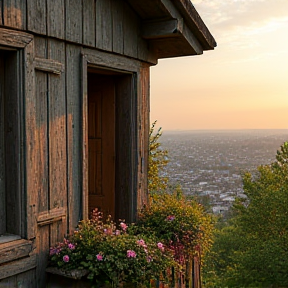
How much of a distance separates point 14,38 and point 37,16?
40 centimetres

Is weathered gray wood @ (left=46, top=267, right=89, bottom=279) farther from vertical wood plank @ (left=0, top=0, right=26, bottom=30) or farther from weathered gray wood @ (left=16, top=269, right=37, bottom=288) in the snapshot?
vertical wood plank @ (left=0, top=0, right=26, bottom=30)

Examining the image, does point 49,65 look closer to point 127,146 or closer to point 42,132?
point 42,132

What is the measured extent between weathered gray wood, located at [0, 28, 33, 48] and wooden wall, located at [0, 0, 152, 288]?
0.05 metres

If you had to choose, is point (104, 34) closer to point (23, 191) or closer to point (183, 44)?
point (183, 44)

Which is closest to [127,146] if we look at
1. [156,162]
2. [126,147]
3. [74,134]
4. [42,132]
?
[126,147]

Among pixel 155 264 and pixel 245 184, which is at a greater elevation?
pixel 155 264

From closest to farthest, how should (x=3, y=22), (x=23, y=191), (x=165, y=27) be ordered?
1. (x=3, y=22)
2. (x=23, y=191)
3. (x=165, y=27)

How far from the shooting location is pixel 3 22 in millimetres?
3521

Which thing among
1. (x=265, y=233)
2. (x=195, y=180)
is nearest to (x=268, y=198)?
(x=265, y=233)

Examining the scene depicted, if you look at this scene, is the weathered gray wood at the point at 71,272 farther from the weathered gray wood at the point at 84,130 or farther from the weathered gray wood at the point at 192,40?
the weathered gray wood at the point at 192,40

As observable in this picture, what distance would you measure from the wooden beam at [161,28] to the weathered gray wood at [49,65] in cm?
159

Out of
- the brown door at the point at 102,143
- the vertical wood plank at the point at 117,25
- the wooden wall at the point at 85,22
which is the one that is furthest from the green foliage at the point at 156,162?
the vertical wood plank at the point at 117,25

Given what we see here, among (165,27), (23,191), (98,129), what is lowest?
(23,191)

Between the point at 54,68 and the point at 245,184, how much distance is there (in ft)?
71.7
